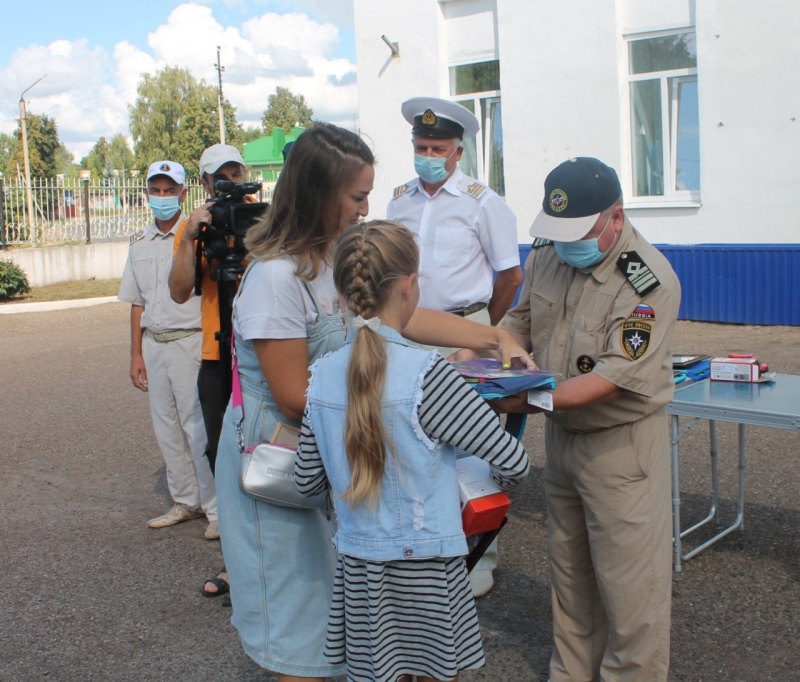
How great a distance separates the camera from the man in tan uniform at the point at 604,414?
8.93 ft

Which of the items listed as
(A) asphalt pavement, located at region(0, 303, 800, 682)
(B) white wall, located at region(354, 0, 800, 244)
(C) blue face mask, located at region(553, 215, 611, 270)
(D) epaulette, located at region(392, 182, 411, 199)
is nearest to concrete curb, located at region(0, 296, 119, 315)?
(B) white wall, located at region(354, 0, 800, 244)

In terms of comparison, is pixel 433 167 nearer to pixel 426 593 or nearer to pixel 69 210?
pixel 426 593

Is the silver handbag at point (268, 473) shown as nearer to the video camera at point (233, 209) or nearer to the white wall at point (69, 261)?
the video camera at point (233, 209)

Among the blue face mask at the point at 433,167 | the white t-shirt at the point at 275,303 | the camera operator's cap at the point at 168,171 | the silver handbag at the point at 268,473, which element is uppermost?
the camera operator's cap at the point at 168,171

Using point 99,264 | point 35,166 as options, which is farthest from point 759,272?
point 35,166

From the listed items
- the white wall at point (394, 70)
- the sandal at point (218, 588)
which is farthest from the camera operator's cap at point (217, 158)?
the white wall at point (394, 70)

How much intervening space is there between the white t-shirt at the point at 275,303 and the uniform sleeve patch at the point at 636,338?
0.92m

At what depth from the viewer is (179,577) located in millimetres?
4625

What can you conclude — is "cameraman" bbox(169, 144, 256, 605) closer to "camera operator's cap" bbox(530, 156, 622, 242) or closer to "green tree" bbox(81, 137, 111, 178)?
"camera operator's cap" bbox(530, 156, 622, 242)

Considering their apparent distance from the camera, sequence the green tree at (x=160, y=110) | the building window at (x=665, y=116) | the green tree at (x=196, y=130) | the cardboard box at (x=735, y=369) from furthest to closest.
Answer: the green tree at (x=160, y=110)
the green tree at (x=196, y=130)
the building window at (x=665, y=116)
the cardboard box at (x=735, y=369)

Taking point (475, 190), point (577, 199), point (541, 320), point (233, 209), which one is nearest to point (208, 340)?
point (233, 209)

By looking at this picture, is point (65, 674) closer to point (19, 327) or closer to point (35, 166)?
point (19, 327)

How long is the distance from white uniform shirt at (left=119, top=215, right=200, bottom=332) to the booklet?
268 centimetres

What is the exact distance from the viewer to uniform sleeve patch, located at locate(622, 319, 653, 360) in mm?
2701
